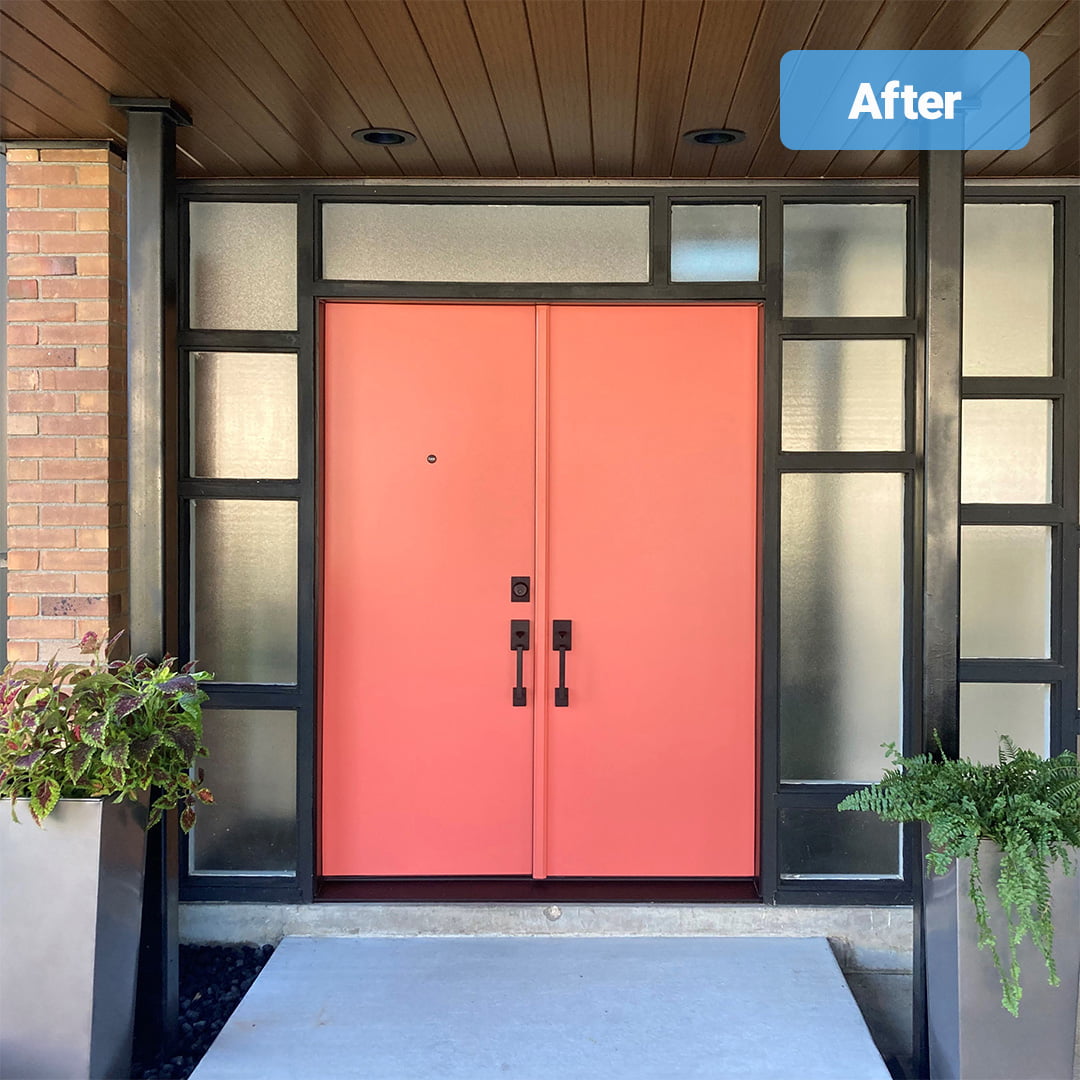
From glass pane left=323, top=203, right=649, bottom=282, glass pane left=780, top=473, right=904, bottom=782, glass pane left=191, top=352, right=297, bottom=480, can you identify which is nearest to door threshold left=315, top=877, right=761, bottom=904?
glass pane left=780, top=473, right=904, bottom=782

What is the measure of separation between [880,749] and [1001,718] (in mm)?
478

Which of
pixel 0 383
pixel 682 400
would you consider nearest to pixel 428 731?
pixel 682 400

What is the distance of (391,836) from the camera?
3844 millimetres

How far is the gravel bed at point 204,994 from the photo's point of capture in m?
3.04

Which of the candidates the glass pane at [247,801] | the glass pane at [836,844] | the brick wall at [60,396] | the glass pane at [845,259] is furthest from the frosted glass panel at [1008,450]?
the brick wall at [60,396]

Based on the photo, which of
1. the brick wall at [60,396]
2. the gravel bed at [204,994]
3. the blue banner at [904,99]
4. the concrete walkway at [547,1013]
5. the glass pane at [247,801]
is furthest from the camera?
the glass pane at [247,801]

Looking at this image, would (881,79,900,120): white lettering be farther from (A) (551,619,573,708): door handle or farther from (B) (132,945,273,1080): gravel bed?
(B) (132,945,273,1080): gravel bed

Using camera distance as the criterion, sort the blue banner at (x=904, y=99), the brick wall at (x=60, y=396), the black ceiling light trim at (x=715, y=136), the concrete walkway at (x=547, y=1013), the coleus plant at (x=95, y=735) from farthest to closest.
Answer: the brick wall at (x=60, y=396), the black ceiling light trim at (x=715, y=136), the concrete walkway at (x=547, y=1013), the blue banner at (x=904, y=99), the coleus plant at (x=95, y=735)

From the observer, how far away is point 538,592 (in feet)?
12.5

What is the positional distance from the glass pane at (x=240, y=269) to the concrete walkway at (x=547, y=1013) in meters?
2.36

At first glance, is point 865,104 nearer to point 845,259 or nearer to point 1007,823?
point 845,259

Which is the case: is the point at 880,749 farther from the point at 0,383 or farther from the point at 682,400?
the point at 0,383

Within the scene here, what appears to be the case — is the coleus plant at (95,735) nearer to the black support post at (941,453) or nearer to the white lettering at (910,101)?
the black support post at (941,453)

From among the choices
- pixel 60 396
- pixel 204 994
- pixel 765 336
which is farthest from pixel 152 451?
pixel 765 336
